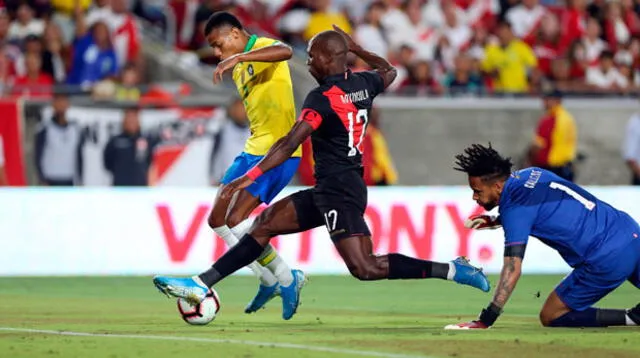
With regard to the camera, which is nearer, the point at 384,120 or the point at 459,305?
the point at 459,305

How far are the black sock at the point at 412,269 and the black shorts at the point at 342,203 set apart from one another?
33 centimetres

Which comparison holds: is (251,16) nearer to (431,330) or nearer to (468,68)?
(468,68)

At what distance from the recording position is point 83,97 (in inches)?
802

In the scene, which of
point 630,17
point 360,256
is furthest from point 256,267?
point 630,17

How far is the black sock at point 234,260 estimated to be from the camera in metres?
10.9

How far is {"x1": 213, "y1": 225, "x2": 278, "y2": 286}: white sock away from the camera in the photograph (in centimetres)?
1178

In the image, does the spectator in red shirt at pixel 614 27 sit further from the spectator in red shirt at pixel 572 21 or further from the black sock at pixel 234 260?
the black sock at pixel 234 260

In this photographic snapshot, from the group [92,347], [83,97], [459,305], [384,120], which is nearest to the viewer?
[92,347]

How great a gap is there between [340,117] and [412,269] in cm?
132

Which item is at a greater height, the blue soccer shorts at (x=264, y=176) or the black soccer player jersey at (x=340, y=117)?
the black soccer player jersey at (x=340, y=117)

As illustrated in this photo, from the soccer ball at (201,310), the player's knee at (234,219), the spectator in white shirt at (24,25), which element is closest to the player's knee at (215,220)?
the player's knee at (234,219)

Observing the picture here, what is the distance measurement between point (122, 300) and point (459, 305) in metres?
3.45

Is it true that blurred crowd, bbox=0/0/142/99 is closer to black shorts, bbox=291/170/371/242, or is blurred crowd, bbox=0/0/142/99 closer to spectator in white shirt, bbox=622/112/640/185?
spectator in white shirt, bbox=622/112/640/185

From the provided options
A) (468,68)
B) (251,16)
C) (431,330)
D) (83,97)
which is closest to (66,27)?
(83,97)
